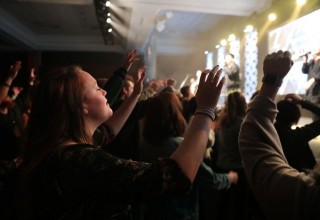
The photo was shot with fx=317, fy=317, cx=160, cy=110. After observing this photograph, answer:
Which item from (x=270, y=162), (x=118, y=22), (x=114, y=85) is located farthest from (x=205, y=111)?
(x=118, y=22)

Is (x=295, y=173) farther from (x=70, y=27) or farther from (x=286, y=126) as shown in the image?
(x=70, y=27)

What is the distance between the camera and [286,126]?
6.30ft

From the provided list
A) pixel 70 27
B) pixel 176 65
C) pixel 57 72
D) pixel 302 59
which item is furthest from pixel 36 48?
pixel 57 72

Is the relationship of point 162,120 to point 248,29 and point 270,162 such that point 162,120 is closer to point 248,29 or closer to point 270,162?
point 270,162

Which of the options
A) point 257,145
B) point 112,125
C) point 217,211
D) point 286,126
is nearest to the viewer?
point 257,145

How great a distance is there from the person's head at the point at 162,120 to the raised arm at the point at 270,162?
97cm

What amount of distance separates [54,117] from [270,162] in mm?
612

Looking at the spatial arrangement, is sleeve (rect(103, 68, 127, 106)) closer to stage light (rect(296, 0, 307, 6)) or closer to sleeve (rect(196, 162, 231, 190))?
sleeve (rect(196, 162, 231, 190))

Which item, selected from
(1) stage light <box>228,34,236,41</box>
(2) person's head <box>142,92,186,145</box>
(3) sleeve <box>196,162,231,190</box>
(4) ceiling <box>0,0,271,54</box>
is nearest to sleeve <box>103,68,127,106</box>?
(2) person's head <box>142,92,186,145</box>

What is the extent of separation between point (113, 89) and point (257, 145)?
1017mm

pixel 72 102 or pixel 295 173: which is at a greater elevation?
pixel 72 102

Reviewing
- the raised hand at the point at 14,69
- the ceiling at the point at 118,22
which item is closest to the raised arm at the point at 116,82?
the raised hand at the point at 14,69

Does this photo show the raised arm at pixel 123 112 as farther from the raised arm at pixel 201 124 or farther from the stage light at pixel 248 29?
the stage light at pixel 248 29

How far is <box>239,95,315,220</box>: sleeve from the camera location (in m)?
0.69
